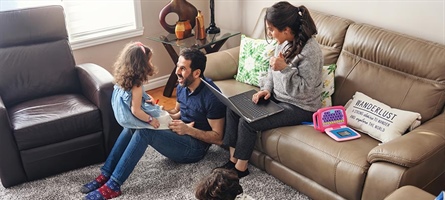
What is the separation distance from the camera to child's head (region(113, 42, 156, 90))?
2520 mm

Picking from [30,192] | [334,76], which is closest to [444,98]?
[334,76]

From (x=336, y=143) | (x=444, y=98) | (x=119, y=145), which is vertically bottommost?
(x=119, y=145)

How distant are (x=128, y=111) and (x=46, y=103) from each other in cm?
66

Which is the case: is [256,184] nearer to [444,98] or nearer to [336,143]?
[336,143]

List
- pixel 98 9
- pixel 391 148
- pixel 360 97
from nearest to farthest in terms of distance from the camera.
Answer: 1. pixel 391 148
2. pixel 360 97
3. pixel 98 9

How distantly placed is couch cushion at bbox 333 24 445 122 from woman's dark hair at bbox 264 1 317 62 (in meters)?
0.38

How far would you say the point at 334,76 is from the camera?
Result: 2863 mm

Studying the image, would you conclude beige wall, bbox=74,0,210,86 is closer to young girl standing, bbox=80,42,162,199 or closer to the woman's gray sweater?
young girl standing, bbox=80,42,162,199

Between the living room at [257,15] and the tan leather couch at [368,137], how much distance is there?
0.61 feet

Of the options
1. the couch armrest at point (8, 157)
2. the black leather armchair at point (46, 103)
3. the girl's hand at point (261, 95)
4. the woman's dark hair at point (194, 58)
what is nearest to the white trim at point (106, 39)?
the black leather armchair at point (46, 103)

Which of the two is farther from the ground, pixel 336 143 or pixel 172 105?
pixel 336 143

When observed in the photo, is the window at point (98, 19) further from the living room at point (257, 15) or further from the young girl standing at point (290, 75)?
the young girl standing at point (290, 75)

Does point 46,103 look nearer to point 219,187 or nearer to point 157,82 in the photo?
point 157,82

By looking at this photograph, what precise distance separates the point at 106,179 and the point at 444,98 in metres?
1.97
